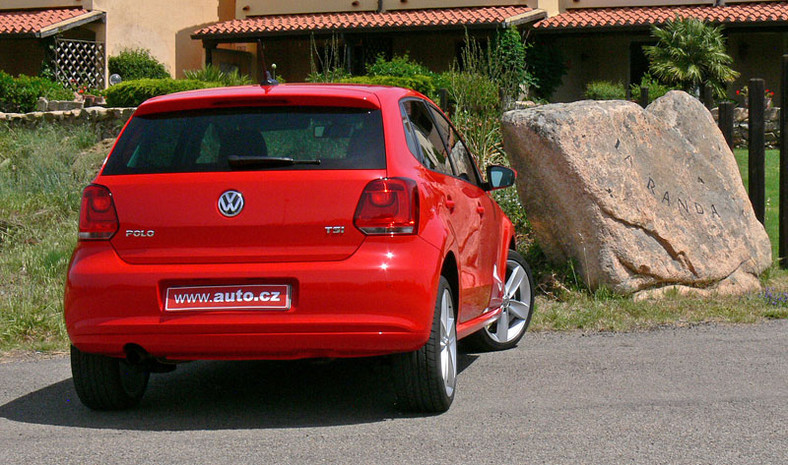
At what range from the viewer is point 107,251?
5238 millimetres

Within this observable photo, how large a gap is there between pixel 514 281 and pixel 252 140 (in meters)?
2.80

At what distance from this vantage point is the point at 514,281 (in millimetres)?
7570

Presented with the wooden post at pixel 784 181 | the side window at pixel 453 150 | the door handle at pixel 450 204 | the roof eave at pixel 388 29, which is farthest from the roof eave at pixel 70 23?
the door handle at pixel 450 204

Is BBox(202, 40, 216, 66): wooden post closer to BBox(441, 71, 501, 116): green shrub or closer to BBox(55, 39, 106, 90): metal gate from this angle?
BBox(55, 39, 106, 90): metal gate

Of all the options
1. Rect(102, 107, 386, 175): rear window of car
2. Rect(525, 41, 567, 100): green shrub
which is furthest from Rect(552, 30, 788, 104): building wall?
Rect(102, 107, 386, 175): rear window of car

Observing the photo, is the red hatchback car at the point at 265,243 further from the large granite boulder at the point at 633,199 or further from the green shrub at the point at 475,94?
the green shrub at the point at 475,94

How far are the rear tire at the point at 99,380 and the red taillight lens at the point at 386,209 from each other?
1474mm

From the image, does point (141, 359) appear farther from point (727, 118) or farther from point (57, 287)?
point (727, 118)

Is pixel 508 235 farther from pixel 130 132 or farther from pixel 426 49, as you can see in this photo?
pixel 426 49

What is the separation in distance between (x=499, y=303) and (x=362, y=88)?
6.46 feet

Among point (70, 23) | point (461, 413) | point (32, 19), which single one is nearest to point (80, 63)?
point (70, 23)

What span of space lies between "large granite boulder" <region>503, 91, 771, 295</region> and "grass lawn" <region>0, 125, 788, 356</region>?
0.25m

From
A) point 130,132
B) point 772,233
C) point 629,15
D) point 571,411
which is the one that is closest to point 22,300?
point 130,132

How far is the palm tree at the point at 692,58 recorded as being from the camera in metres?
25.3
